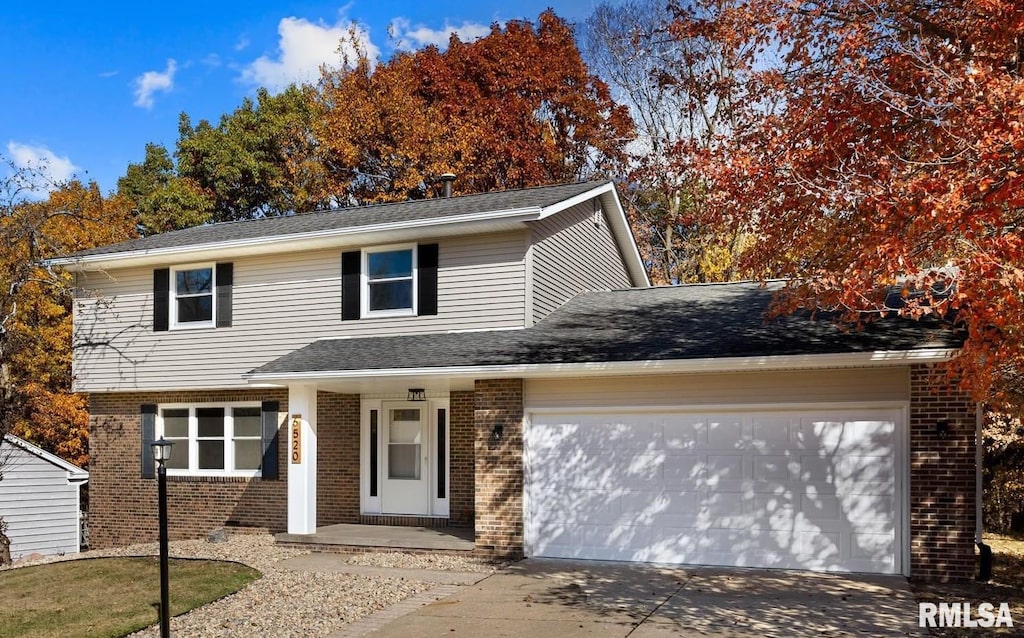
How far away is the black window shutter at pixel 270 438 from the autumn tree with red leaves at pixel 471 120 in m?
12.9

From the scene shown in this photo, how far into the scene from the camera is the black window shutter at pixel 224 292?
17406 millimetres

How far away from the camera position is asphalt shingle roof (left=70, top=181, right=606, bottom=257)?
15953 millimetres

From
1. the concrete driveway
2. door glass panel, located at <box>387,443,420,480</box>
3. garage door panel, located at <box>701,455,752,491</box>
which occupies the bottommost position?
the concrete driveway

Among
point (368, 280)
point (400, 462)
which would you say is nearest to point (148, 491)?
point (400, 462)

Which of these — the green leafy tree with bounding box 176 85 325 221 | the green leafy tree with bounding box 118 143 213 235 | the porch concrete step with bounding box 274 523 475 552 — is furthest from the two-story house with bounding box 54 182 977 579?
the green leafy tree with bounding box 118 143 213 235

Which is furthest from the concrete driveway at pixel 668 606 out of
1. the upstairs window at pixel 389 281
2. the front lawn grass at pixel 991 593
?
the upstairs window at pixel 389 281

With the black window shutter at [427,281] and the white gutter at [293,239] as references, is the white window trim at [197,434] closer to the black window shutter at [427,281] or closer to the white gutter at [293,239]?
the white gutter at [293,239]

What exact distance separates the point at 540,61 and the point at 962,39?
22.0 meters

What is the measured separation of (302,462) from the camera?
1480 centimetres

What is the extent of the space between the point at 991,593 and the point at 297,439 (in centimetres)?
997

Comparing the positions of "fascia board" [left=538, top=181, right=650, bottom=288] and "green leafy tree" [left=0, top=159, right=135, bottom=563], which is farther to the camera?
"green leafy tree" [left=0, top=159, right=135, bottom=563]

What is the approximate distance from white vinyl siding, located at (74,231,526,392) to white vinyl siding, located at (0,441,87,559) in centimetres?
649

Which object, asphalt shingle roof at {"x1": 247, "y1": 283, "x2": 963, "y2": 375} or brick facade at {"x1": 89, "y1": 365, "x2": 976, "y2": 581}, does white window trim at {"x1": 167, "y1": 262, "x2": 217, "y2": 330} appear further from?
asphalt shingle roof at {"x1": 247, "y1": 283, "x2": 963, "y2": 375}

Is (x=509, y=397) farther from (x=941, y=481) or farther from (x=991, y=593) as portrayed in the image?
(x=991, y=593)
